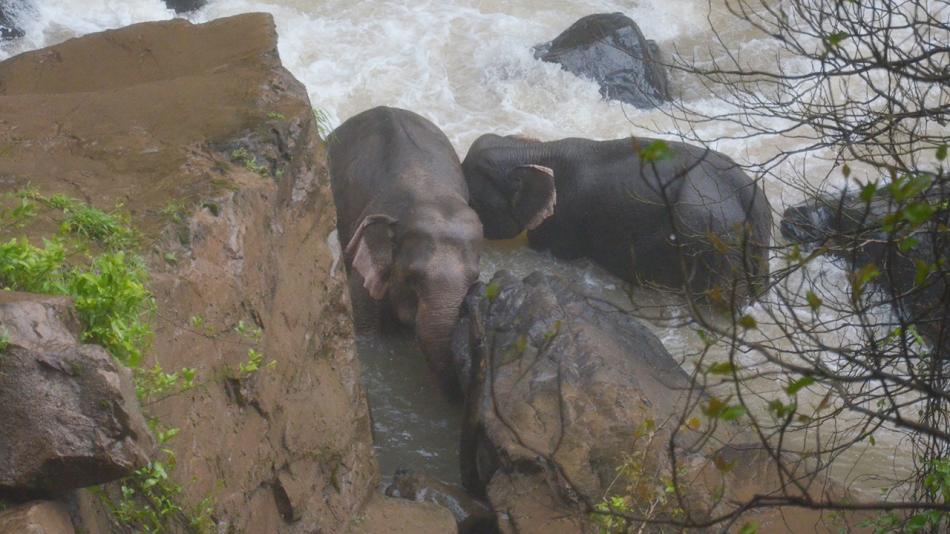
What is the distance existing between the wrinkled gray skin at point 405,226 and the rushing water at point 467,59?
1189 mm

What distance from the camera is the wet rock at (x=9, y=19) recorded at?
39.7 feet

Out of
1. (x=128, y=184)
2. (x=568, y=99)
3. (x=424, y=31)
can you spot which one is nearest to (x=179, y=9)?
(x=424, y=31)

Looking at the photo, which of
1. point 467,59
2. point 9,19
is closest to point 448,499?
point 467,59

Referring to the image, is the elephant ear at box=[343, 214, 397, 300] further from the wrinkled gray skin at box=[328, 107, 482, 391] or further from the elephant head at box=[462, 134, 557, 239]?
the elephant head at box=[462, 134, 557, 239]

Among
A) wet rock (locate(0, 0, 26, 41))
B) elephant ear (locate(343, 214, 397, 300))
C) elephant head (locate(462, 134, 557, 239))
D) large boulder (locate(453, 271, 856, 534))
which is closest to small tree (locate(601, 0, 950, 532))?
large boulder (locate(453, 271, 856, 534))

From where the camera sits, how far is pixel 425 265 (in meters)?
7.29

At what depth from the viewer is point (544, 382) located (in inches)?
227

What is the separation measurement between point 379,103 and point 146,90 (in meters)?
6.22

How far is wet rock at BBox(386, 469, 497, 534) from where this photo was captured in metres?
5.65

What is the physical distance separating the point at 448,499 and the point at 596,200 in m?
4.24

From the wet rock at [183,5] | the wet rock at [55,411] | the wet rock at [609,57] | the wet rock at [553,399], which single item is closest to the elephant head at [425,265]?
the wet rock at [553,399]

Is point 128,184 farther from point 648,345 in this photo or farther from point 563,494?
point 648,345

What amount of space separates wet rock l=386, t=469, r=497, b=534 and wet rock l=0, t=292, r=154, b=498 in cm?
268

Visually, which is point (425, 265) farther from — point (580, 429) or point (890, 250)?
point (890, 250)
